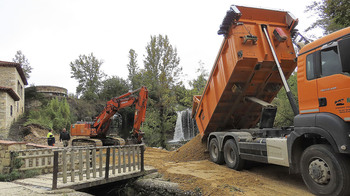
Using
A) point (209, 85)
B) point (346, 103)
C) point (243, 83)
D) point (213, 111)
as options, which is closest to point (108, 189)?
point (213, 111)

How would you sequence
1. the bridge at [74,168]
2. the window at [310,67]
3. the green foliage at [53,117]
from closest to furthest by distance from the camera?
1. the window at [310,67]
2. the bridge at [74,168]
3. the green foliage at [53,117]

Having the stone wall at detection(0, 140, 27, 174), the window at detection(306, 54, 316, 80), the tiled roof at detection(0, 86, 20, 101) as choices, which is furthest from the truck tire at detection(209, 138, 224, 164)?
the tiled roof at detection(0, 86, 20, 101)

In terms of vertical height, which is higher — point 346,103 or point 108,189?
point 346,103

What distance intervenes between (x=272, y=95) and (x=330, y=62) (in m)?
3.76

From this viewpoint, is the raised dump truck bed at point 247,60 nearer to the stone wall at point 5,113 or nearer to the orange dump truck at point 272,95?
the orange dump truck at point 272,95

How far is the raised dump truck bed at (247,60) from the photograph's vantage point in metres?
6.91

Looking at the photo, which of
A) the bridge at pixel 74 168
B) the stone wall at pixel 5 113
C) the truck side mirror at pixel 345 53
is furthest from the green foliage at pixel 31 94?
the truck side mirror at pixel 345 53

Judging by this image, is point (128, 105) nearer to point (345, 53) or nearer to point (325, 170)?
point (325, 170)

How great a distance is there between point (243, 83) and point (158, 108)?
1165 cm

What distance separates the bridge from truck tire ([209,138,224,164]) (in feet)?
6.97

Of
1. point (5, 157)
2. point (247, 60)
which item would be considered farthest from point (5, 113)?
point (247, 60)

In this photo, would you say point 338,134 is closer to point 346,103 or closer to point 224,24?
point 346,103

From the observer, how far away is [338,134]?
4.26 meters

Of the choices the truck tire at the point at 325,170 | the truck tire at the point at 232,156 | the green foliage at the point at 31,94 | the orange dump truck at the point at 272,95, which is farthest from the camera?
the green foliage at the point at 31,94
